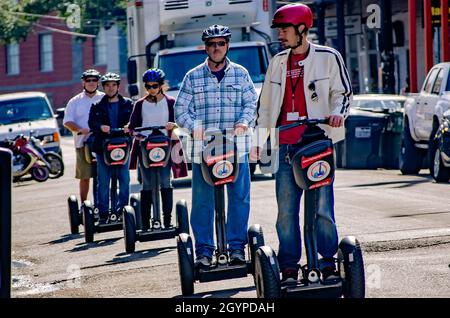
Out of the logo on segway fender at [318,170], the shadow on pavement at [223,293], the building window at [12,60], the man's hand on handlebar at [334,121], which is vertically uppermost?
the building window at [12,60]

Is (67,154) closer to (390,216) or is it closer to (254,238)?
(390,216)

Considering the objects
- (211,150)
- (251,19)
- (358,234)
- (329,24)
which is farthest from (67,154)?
(211,150)

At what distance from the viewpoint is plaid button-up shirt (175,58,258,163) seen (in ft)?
32.1

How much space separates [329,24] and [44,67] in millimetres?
37866

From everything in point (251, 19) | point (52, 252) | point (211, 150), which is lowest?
point (52, 252)

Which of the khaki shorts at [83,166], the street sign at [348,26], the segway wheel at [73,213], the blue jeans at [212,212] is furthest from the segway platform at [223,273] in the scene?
the street sign at [348,26]

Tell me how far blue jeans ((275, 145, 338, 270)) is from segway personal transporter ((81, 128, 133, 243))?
209 inches

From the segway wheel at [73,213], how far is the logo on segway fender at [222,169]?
20.1 feet

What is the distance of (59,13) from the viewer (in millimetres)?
55594

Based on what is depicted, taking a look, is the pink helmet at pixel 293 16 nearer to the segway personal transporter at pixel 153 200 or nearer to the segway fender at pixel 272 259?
the segway fender at pixel 272 259

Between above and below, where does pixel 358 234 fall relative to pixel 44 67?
below

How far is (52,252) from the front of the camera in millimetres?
13469

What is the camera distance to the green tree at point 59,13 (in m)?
53.0

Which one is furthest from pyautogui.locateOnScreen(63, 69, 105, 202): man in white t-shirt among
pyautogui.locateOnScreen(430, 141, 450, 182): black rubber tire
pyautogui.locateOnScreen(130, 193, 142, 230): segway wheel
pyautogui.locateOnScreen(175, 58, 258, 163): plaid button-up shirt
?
pyautogui.locateOnScreen(430, 141, 450, 182): black rubber tire
